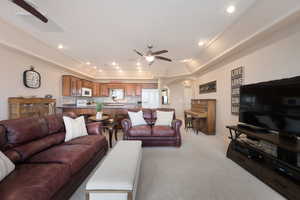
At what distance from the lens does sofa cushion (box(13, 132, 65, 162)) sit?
1747 millimetres

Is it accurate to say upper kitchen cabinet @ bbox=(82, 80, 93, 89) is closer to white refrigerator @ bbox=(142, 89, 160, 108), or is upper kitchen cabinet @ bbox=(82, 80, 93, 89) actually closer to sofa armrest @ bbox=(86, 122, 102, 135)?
white refrigerator @ bbox=(142, 89, 160, 108)

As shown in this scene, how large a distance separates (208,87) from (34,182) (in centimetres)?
564

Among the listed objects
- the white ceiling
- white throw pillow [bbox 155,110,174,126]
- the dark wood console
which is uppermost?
the white ceiling

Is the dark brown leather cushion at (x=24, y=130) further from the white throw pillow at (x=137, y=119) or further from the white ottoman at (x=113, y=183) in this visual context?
the white throw pillow at (x=137, y=119)

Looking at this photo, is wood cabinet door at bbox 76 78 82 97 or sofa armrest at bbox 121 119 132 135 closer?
sofa armrest at bbox 121 119 132 135

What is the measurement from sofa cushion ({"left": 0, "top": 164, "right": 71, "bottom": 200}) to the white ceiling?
252 centimetres

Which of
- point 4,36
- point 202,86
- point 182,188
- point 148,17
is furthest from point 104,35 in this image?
point 202,86

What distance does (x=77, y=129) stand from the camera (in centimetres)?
267

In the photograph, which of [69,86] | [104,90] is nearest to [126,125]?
[69,86]

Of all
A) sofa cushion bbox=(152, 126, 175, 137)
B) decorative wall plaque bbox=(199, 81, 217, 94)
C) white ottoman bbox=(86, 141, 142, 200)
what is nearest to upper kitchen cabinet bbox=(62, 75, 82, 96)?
sofa cushion bbox=(152, 126, 175, 137)

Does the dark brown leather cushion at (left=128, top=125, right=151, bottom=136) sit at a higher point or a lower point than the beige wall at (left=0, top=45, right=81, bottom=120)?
lower

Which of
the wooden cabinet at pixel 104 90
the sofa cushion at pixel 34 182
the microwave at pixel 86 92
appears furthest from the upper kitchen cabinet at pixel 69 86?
the sofa cushion at pixel 34 182

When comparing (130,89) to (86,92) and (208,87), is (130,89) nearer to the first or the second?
(86,92)

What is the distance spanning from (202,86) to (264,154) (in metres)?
4.23
